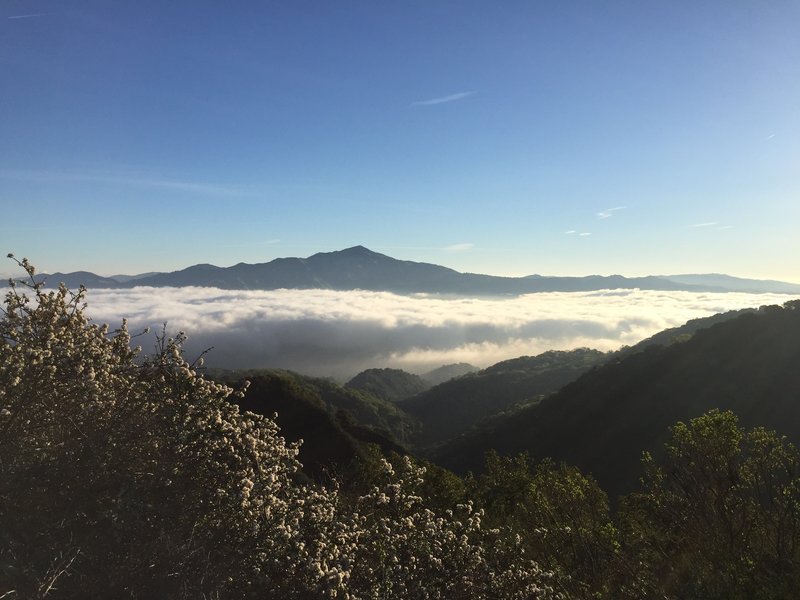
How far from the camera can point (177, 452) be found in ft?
42.2

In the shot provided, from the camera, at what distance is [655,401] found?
4498 inches

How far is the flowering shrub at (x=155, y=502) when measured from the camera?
11141 mm

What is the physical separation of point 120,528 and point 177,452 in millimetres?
2132

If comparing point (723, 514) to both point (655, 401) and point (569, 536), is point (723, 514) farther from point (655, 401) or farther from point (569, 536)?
point (655, 401)

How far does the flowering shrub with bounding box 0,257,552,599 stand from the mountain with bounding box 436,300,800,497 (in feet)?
298

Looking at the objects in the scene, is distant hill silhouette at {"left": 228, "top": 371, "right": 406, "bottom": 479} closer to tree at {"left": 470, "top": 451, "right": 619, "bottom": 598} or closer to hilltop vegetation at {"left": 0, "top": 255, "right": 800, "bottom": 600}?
tree at {"left": 470, "top": 451, "right": 619, "bottom": 598}

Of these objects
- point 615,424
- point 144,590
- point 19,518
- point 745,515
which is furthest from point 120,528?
point 615,424

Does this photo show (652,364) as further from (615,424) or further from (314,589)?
(314,589)

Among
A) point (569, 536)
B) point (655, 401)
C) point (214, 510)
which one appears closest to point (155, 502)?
point (214, 510)

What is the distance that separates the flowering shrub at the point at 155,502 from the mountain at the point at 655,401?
90.8 metres

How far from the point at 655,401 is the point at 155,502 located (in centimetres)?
12370

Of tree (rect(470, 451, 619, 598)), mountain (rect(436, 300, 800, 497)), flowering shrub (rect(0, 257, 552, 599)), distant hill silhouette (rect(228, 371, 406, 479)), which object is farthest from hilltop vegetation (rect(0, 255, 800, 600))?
distant hill silhouette (rect(228, 371, 406, 479))

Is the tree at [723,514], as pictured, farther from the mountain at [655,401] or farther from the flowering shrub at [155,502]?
the mountain at [655,401]

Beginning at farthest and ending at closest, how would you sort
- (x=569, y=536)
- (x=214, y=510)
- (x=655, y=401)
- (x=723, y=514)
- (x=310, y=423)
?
(x=310, y=423), (x=655, y=401), (x=569, y=536), (x=723, y=514), (x=214, y=510)
